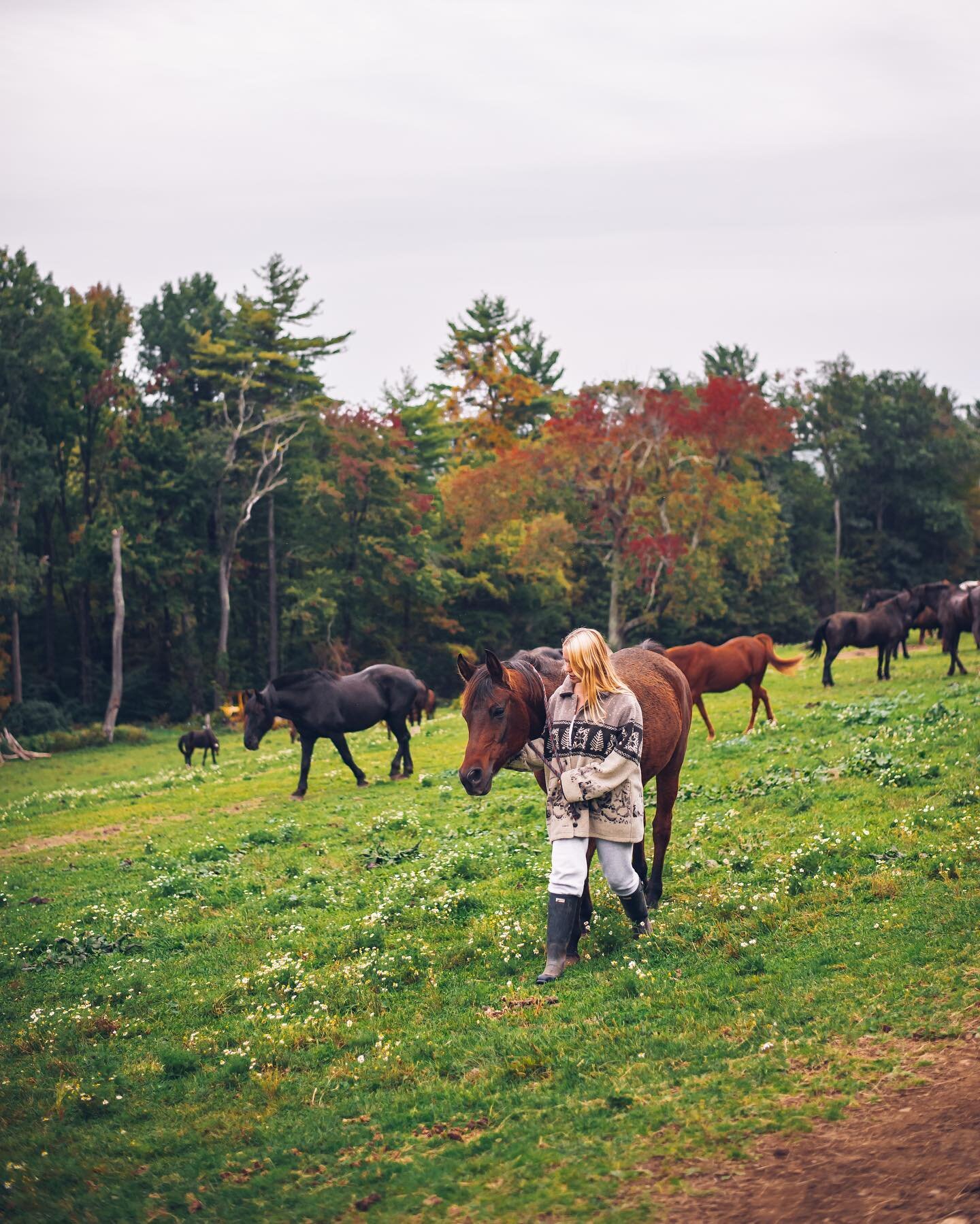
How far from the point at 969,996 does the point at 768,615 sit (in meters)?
63.2

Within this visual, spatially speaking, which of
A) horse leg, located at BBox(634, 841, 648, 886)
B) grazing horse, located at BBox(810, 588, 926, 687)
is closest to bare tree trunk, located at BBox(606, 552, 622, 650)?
grazing horse, located at BBox(810, 588, 926, 687)

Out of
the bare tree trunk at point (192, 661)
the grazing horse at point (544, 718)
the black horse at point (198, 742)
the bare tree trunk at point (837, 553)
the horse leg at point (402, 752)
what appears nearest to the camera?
the grazing horse at point (544, 718)

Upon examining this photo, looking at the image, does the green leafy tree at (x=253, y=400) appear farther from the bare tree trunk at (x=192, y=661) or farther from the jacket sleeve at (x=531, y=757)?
the jacket sleeve at (x=531, y=757)

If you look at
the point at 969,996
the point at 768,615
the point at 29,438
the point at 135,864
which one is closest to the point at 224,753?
the point at 135,864

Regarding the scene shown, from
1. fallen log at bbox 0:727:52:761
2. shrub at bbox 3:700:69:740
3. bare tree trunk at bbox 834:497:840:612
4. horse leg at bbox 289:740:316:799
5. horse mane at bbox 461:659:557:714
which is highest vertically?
bare tree trunk at bbox 834:497:840:612

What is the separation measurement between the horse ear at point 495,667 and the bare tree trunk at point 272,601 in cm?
4896

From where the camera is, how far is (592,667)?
24.5ft

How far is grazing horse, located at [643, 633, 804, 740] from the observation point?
66.8ft

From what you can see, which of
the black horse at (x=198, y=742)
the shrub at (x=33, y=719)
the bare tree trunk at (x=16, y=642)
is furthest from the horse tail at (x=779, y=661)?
the bare tree trunk at (x=16, y=642)

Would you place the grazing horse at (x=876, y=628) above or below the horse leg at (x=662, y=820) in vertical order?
above

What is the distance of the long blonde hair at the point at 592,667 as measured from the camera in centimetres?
745

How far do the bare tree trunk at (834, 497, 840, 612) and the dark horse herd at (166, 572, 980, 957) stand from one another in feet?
120

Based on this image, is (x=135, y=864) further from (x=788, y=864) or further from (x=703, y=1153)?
(x=703, y=1153)

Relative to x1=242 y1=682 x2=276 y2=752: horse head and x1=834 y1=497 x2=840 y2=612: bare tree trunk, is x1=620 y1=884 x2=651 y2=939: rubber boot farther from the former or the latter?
x1=834 y1=497 x2=840 y2=612: bare tree trunk
